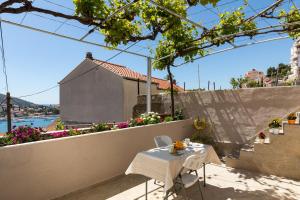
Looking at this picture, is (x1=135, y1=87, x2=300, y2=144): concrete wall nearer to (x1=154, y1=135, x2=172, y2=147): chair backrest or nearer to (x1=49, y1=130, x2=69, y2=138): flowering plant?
(x1=154, y1=135, x2=172, y2=147): chair backrest

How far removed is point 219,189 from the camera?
4.08m

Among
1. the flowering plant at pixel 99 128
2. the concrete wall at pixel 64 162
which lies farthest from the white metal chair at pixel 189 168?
the flowering plant at pixel 99 128

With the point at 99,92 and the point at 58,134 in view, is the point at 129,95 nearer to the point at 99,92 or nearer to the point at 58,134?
the point at 99,92

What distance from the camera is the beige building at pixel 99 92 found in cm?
1295

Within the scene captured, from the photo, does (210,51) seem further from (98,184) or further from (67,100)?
(67,100)

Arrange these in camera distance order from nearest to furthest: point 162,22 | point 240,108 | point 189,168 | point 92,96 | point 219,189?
point 189,168 → point 219,189 → point 162,22 → point 240,108 → point 92,96

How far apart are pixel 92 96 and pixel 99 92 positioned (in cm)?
78

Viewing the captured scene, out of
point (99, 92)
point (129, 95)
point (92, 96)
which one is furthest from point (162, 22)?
point (92, 96)

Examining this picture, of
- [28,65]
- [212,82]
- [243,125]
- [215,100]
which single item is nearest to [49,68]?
[28,65]

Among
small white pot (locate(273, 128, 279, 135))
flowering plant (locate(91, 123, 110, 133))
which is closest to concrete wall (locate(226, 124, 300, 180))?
small white pot (locate(273, 128, 279, 135))

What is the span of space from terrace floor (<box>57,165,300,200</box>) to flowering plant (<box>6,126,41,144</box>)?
1.16 metres

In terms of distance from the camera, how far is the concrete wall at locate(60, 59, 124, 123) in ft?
43.0

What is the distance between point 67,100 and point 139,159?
13.6 m

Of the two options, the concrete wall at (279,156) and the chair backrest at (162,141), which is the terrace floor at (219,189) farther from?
the chair backrest at (162,141)
